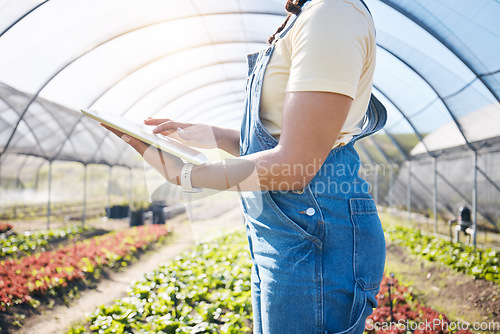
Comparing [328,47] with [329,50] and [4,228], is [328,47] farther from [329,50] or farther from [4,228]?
[4,228]

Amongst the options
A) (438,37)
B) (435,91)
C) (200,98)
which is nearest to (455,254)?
(435,91)

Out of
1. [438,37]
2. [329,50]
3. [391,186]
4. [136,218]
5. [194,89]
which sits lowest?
[136,218]

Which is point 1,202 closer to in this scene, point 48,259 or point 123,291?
point 48,259

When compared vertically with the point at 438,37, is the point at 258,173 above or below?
below

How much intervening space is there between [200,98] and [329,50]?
36.4 feet

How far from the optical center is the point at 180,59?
8062 millimetres

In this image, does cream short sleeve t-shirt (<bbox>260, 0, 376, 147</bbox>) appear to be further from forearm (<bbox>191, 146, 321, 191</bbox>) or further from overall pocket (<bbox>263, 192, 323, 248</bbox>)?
overall pocket (<bbox>263, 192, 323, 248</bbox>)

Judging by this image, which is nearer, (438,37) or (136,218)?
(438,37)

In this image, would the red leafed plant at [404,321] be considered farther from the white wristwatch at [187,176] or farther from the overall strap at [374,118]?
the white wristwatch at [187,176]

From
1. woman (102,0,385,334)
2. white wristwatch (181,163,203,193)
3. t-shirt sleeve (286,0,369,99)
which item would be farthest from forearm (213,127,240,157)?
t-shirt sleeve (286,0,369,99)

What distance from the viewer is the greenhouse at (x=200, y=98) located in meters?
4.20

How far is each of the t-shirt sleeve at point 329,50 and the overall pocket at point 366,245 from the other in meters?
0.34

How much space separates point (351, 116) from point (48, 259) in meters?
6.69

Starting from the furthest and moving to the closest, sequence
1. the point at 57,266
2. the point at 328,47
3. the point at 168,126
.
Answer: the point at 57,266
the point at 168,126
the point at 328,47
